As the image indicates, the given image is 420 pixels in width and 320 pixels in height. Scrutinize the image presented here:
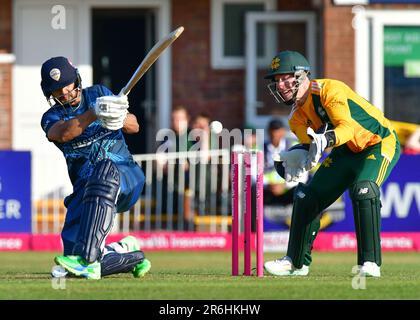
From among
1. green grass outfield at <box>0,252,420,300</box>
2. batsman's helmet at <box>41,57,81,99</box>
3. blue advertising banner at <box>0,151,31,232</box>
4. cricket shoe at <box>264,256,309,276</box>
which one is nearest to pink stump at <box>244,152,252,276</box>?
cricket shoe at <box>264,256,309,276</box>

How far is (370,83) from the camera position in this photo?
18688mm

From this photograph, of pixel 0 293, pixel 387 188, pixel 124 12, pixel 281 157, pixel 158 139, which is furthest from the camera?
pixel 124 12

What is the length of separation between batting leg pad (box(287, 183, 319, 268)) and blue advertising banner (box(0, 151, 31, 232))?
7.34m

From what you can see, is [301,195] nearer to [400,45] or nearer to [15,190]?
[15,190]

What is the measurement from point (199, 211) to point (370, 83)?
11.9 ft

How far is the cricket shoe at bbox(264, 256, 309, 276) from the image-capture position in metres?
9.45

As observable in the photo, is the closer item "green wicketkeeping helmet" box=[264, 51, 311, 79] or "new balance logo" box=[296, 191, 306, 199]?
"green wicketkeeping helmet" box=[264, 51, 311, 79]

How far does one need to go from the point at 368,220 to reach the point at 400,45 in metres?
10.0

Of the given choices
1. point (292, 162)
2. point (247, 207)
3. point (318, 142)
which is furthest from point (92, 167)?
point (318, 142)

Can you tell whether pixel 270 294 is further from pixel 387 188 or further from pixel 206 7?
pixel 206 7

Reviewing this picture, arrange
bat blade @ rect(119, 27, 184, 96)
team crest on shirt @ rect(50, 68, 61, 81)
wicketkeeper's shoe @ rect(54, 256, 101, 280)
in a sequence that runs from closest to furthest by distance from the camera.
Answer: bat blade @ rect(119, 27, 184, 96)
wicketkeeper's shoe @ rect(54, 256, 101, 280)
team crest on shirt @ rect(50, 68, 61, 81)

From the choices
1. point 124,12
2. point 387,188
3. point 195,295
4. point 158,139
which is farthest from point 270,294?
point 124,12

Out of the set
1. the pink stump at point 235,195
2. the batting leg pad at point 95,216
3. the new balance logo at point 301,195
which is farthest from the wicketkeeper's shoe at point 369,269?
the batting leg pad at point 95,216

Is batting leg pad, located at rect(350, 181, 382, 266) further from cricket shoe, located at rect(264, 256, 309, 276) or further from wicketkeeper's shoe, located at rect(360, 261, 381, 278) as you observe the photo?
cricket shoe, located at rect(264, 256, 309, 276)
